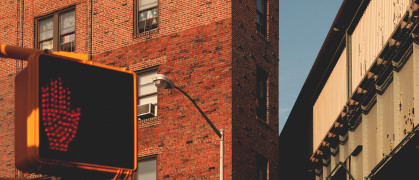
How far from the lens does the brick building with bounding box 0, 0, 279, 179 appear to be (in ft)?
94.3

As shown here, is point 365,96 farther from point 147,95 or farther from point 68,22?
point 68,22

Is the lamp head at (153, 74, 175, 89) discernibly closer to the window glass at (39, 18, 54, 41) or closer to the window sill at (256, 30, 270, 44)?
the window sill at (256, 30, 270, 44)

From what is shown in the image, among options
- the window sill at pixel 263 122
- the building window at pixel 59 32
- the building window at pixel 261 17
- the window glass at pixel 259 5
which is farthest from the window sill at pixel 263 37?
the building window at pixel 59 32

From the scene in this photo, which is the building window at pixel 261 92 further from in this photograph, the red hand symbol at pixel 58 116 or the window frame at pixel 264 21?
the red hand symbol at pixel 58 116

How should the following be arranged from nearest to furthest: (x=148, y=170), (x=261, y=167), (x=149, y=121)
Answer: (x=148, y=170)
(x=149, y=121)
(x=261, y=167)

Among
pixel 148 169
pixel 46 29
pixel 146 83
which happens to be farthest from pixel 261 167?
pixel 46 29

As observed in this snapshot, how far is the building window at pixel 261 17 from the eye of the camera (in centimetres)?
3206

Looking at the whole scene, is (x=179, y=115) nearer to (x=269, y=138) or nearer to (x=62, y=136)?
(x=269, y=138)

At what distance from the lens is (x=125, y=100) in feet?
13.2

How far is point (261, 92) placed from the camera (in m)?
31.8

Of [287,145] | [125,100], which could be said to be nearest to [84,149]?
[125,100]

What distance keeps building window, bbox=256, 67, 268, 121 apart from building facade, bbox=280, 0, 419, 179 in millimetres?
→ 2597

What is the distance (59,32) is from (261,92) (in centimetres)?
969

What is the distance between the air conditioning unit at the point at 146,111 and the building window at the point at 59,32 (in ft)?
18.4
